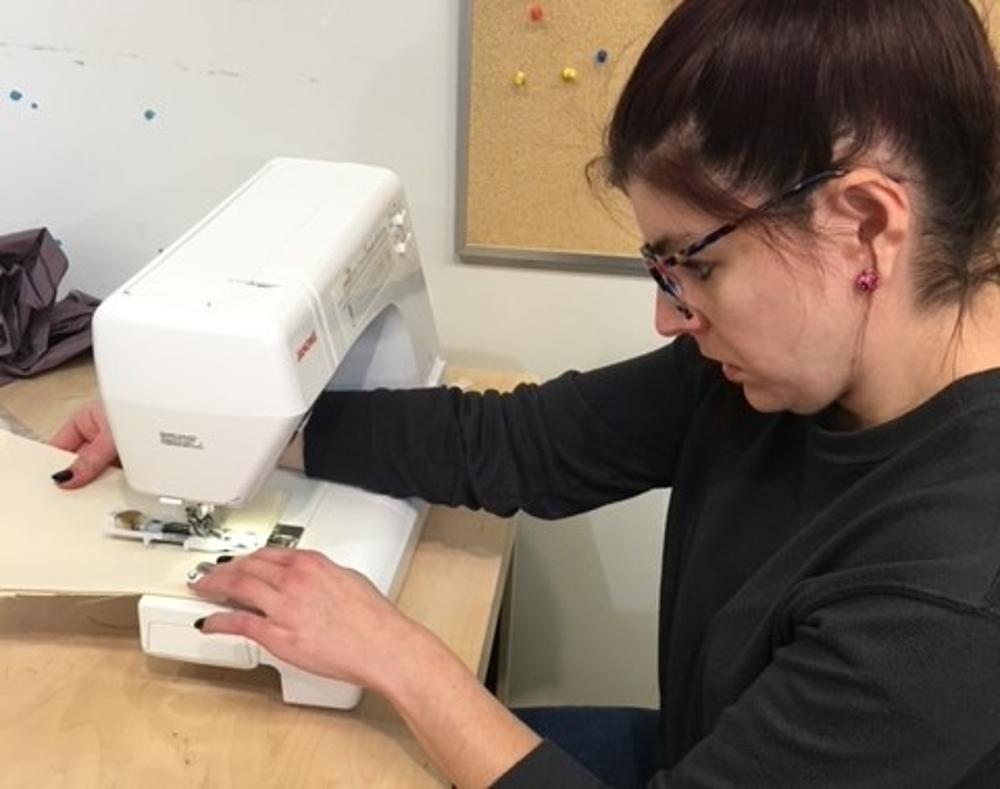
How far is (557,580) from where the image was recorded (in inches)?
67.3

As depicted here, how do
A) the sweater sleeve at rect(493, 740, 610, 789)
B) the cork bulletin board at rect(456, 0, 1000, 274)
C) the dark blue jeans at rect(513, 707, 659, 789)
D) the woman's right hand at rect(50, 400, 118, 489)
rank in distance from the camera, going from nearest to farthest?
the sweater sleeve at rect(493, 740, 610, 789)
the woman's right hand at rect(50, 400, 118, 489)
the dark blue jeans at rect(513, 707, 659, 789)
the cork bulletin board at rect(456, 0, 1000, 274)

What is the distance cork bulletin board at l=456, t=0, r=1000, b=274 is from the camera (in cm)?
131

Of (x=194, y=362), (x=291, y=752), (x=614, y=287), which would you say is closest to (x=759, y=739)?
(x=291, y=752)

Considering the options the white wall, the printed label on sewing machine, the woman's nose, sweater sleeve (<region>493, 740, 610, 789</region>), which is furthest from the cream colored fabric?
the white wall

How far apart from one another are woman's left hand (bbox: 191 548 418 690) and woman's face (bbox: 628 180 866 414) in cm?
34

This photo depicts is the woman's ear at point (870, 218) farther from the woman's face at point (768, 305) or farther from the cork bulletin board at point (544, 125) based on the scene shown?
the cork bulletin board at point (544, 125)

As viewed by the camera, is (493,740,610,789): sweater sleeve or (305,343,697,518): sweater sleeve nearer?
(493,740,610,789): sweater sleeve

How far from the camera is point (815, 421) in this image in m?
0.87

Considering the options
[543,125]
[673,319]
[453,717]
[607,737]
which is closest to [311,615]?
[453,717]

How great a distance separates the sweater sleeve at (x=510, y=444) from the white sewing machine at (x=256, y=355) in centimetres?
4

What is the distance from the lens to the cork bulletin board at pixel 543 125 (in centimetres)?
131

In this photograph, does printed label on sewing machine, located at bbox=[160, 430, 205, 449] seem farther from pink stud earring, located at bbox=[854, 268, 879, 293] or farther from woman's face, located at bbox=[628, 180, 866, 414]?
pink stud earring, located at bbox=[854, 268, 879, 293]

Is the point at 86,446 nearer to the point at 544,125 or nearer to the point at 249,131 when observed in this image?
the point at 249,131

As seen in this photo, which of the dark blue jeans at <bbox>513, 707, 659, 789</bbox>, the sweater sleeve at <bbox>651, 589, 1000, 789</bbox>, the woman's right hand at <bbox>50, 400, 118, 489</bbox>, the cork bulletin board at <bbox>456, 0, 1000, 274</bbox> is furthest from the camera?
the cork bulletin board at <bbox>456, 0, 1000, 274</bbox>
